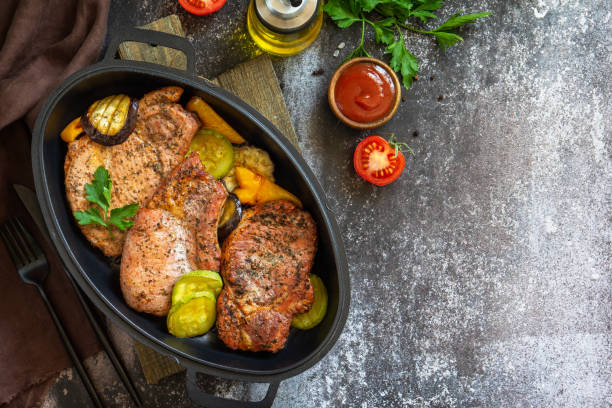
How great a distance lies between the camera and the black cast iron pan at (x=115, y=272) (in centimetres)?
217

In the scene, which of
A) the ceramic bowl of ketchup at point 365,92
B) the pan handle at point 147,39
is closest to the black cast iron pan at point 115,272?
the pan handle at point 147,39

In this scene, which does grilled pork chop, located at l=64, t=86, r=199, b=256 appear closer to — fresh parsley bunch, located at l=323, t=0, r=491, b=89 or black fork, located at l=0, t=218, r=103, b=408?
black fork, located at l=0, t=218, r=103, b=408

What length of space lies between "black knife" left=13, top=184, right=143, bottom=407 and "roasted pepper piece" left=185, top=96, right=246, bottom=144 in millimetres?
1042

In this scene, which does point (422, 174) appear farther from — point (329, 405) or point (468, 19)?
point (329, 405)

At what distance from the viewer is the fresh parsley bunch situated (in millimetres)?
2754

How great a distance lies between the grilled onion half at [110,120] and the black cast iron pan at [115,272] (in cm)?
10

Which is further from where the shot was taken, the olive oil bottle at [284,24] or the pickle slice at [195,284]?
the olive oil bottle at [284,24]

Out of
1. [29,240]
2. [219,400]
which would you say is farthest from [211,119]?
[219,400]

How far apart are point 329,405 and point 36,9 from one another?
2876 millimetres

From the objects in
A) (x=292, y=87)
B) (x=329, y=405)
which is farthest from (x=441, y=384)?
(x=292, y=87)

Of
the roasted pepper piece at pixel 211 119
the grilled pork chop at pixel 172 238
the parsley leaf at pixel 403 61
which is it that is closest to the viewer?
the grilled pork chop at pixel 172 238

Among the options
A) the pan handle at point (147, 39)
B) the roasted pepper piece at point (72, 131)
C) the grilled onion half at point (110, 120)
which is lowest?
the roasted pepper piece at point (72, 131)

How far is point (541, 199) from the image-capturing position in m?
2.96

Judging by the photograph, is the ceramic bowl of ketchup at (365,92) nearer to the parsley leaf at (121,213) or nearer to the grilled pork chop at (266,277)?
the grilled pork chop at (266,277)
